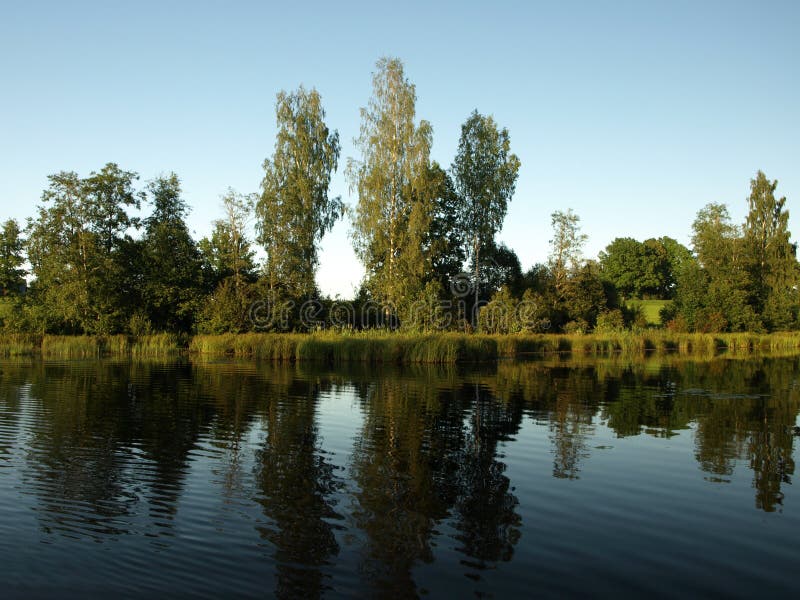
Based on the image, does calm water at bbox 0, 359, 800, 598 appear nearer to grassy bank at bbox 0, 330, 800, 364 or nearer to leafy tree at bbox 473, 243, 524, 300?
grassy bank at bbox 0, 330, 800, 364

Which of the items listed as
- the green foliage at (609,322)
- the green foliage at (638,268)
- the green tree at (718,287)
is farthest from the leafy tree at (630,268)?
the green foliage at (609,322)

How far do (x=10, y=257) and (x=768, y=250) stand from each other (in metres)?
70.3

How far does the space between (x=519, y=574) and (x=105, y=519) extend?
4.70 metres

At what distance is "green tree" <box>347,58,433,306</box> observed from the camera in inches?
1724

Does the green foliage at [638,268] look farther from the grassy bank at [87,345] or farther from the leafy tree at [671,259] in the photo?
the grassy bank at [87,345]

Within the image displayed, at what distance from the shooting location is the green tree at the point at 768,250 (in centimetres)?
6162

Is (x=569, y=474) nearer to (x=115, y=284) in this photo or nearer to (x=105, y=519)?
(x=105, y=519)

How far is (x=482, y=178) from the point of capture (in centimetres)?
5025

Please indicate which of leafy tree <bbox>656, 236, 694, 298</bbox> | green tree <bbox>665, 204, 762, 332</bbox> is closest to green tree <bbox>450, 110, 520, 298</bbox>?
green tree <bbox>665, 204, 762, 332</bbox>

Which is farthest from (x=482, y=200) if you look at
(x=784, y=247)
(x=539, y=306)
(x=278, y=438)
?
(x=278, y=438)

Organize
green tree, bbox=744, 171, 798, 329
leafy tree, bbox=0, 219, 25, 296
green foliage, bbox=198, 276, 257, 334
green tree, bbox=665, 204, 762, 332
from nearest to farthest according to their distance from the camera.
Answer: green foliage, bbox=198, 276, 257, 334, leafy tree, bbox=0, 219, 25, 296, green tree, bbox=665, 204, 762, 332, green tree, bbox=744, 171, 798, 329

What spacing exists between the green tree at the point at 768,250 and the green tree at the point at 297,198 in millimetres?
43112

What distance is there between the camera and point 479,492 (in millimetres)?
8469

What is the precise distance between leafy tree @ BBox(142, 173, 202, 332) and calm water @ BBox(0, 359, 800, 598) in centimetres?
2999
